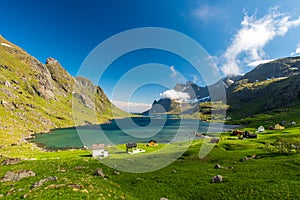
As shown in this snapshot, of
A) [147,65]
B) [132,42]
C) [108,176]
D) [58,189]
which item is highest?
[132,42]

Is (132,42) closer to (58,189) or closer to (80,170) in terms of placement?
(58,189)

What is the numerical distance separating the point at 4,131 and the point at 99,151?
136m

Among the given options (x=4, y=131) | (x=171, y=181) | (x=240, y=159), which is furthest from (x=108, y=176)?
(x=4, y=131)

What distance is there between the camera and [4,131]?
15262 centimetres

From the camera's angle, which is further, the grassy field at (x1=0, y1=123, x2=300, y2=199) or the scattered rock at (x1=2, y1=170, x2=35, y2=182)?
the scattered rock at (x1=2, y1=170, x2=35, y2=182)

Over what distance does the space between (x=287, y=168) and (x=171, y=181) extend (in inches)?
882

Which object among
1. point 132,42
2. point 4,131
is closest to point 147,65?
point 132,42

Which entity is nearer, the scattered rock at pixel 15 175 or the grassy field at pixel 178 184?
the grassy field at pixel 178 184

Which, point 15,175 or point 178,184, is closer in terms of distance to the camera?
point 178,184

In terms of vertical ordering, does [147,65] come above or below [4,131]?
above

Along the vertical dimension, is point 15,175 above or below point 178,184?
above

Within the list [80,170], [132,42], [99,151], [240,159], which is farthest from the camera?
[99,151]

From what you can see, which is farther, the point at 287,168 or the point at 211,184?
the point at 287,168

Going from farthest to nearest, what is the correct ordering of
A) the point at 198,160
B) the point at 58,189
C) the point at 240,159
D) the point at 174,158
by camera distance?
the point at 174,158
the point at 198,160
the point at 240,159
the point at 58,189
